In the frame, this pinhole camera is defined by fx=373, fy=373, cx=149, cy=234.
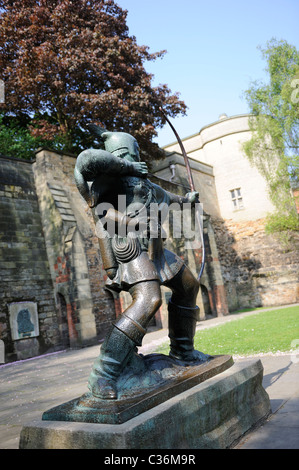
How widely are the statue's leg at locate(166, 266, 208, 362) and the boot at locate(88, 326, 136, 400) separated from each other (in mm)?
715

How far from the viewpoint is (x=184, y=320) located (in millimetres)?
3148

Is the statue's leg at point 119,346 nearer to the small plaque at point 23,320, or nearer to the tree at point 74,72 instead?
the small plaque at point 23,320

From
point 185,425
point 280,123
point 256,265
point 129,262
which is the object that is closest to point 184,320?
point 129,262

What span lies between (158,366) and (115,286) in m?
0.69

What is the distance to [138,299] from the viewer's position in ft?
8.71

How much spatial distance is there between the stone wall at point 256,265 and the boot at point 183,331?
19018 mm

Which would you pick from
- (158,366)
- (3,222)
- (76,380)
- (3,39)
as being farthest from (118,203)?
(3,39)

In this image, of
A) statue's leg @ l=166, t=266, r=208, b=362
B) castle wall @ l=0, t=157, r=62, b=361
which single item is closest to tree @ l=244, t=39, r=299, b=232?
castle wall @ l=0, t=157, r=62, b=361

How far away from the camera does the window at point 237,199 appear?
2472cm

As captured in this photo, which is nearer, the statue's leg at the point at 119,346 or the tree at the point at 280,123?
the statue's leg at the point at 119,346

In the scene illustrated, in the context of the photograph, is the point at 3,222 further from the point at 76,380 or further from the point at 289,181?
the point at 289,181

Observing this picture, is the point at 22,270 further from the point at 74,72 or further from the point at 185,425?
the point at 185,425

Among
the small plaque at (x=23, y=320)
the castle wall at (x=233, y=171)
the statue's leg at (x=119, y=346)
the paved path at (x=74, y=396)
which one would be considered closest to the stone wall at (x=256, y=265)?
the castle wall at (x=233, y=171)

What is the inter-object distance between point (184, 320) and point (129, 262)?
0.77 metres
